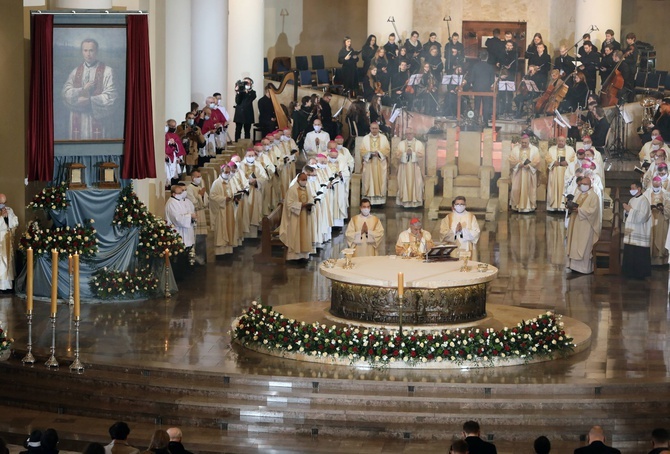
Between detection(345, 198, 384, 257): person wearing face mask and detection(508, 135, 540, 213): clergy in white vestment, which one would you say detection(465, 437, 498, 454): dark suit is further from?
detection(508, 135, 540, 213): clergy in white vestment

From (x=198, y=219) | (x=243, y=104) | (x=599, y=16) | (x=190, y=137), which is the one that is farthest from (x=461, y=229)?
(x=599, y=16)

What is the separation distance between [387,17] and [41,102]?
16.4 meters

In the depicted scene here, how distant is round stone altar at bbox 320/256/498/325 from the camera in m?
17.4

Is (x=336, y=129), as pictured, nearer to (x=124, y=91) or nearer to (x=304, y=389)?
(x=124, y=91)

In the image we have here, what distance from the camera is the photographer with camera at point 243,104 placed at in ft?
104

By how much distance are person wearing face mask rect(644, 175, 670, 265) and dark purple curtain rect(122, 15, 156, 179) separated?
8904mm

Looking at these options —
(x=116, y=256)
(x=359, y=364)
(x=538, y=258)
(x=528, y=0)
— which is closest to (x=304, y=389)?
(x=359, y=364)

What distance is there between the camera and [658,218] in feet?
79.4

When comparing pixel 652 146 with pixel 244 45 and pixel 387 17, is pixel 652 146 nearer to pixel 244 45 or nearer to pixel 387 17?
pixel 387 17

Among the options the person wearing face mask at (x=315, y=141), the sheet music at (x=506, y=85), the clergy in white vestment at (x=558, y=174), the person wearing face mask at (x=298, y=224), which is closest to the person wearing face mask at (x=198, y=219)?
the person wearing face mask at (x=298, y=224)

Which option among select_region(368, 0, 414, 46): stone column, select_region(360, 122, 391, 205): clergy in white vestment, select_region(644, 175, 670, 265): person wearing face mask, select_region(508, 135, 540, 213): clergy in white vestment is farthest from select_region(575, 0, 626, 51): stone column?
select_region(644, 175, 670, 265): person wearing face mask

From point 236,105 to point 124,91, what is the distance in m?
11.4

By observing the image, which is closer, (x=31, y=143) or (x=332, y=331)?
(x=332, y=331)

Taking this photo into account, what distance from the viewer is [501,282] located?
2233cm
